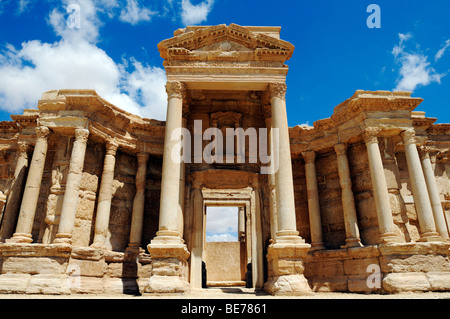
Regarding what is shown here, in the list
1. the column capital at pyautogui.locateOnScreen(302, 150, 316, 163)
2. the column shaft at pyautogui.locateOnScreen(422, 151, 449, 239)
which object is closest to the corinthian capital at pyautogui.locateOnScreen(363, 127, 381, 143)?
the column capital at pyautogui.locateOnScreen(302, 150, 316, 163)

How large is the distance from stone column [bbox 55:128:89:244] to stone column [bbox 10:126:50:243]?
127cm

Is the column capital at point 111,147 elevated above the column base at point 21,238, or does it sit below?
above

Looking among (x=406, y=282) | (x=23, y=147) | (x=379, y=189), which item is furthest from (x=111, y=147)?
(x=406, y=282)

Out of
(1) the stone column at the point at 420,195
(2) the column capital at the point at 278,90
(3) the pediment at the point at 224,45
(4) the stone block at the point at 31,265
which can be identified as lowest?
(4) the stone block at the point at 31,265

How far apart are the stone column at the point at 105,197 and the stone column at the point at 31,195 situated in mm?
2312

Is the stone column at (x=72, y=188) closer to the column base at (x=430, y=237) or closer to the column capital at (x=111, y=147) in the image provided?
the column capital at (x=111, y=147)

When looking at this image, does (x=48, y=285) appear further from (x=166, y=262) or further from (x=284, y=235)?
(x=284, y=235)

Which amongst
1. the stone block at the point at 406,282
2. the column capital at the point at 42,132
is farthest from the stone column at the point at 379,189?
the column capital at the point at 42,132

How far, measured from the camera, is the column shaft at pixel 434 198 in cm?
1442

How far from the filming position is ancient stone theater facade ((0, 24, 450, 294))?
10867 mm

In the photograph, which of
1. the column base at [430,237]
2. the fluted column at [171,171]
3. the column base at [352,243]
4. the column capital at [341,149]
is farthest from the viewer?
the column capital at [341,149]

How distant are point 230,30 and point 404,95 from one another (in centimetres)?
821

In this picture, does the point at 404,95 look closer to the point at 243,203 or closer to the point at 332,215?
the point at 332,215

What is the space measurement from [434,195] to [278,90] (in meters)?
9.68
